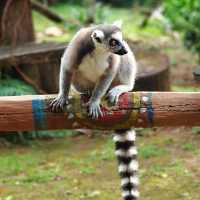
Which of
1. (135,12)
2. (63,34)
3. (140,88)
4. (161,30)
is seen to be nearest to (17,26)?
(140,88)

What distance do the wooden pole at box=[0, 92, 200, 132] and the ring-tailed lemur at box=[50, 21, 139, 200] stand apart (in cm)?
37

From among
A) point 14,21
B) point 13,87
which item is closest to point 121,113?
point 13,87

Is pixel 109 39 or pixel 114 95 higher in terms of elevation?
pixel 109 39

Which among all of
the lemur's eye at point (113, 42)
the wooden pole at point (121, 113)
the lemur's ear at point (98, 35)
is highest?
the lemur's ear at point (98, 35)

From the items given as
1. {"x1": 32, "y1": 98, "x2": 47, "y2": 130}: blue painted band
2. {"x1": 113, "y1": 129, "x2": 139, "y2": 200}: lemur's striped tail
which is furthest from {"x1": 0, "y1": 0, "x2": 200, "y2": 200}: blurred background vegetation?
{"x1": 32, "y1": 98, "x2": 47, "y2": 130}: blue painted band

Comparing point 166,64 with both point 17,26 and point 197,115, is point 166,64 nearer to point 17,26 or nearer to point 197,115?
point 17,26

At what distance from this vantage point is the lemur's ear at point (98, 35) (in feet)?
12.6

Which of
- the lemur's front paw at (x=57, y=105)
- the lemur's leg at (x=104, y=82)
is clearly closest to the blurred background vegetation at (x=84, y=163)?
the lemur's leg at (x=104, y=82)

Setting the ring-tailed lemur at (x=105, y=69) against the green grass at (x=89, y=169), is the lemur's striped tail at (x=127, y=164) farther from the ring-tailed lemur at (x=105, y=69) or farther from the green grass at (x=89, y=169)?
→ the green grass at (x=89, y=169)

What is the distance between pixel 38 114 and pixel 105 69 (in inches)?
33.8

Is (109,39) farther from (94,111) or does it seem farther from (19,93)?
(19,93)

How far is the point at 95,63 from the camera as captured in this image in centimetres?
393

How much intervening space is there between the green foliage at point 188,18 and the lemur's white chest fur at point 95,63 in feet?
18.6

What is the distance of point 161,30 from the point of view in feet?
44.0
